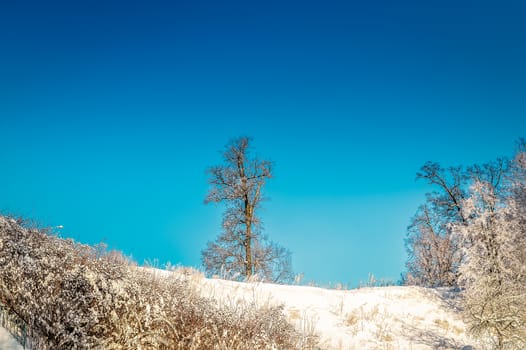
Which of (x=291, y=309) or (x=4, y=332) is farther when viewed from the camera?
(x=291, y=309)

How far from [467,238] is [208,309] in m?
14.0

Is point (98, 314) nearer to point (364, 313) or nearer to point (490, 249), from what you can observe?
point (364, 313)

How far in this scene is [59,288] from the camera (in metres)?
4.43

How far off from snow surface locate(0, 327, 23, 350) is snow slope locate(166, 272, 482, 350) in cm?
635

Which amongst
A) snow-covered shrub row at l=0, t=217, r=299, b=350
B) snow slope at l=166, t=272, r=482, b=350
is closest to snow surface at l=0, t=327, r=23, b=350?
snow-covered shrub row at l=0, t=217, r=299, b=350

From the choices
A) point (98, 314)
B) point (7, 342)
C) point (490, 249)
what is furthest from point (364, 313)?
point (7, 342)

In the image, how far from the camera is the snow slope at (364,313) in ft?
33.7

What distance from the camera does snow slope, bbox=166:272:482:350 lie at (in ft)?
33.7

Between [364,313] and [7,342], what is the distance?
11.1m

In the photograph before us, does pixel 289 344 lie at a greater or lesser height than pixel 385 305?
lesser

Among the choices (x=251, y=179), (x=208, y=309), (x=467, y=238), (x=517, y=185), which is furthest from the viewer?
(x=251, y=179)

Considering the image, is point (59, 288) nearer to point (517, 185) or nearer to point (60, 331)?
point (60, 331)

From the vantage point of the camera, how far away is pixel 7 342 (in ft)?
9.82

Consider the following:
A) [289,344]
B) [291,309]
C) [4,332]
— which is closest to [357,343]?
[291,309]
